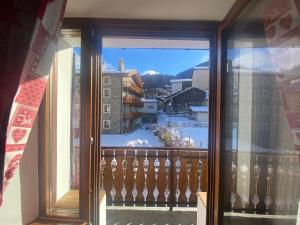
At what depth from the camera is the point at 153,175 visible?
3697 mm

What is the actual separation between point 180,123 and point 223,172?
95 cm

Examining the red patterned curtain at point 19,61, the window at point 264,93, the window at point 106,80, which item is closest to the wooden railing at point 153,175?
the window at point 106,80

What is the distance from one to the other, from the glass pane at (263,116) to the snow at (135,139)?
→ 1234 mm

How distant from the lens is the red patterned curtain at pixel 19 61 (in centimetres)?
73

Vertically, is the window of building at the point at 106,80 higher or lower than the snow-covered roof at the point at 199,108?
higher

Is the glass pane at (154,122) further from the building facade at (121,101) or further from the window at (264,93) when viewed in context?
the window at (264,93)

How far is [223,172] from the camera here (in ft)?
6.42

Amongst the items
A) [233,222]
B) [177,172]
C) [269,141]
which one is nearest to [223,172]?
[233,222]

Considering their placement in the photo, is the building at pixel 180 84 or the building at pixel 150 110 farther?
the building at pixel 150 110

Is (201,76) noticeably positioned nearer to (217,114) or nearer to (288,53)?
(217,114)

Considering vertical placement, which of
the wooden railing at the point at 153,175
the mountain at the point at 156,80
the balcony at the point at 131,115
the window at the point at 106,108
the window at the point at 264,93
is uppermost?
the mountain at the point at 156,80

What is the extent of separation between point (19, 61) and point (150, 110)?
223 cm

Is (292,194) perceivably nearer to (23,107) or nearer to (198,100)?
(23,107)

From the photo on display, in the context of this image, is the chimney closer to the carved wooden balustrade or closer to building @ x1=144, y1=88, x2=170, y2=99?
building @ x1=144, y1=88, x2=170, y2=99
